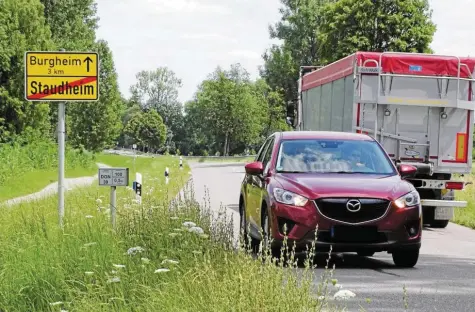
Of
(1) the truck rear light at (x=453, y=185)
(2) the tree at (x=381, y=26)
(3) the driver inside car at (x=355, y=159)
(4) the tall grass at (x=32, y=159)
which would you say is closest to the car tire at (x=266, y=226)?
(3) the driver inside car at (x=355, y=159)

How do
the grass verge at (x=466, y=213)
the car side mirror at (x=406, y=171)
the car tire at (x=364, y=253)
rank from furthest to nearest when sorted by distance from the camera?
the grass verge at (x=466, y=213) < the car side mirror at (x=406, y=171) < the car tire at (x=364, y=253)

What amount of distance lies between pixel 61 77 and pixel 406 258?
201 inches

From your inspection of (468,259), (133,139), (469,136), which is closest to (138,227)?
(468,259)

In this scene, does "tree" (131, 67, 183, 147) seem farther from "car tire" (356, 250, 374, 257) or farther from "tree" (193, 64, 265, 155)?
"car tire" (356, 250, 374, 257)

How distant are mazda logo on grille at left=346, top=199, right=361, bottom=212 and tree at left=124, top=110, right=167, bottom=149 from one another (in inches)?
5337

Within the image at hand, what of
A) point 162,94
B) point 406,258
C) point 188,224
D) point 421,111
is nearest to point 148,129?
point 162,94

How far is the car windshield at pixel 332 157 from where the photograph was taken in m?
11.4

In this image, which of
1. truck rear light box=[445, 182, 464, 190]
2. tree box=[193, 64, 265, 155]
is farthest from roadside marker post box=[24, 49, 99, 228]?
tree box=[193, 64, 265, 155]

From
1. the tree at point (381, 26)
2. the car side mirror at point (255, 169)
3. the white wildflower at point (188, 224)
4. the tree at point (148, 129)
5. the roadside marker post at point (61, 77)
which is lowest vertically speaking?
the tree at point (148, 129)

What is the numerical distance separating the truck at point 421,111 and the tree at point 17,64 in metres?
28.8

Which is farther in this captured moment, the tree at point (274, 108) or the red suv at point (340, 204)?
the tree at point (274, 108)

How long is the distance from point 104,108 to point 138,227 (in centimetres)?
6061

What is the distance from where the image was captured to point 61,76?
12.2m

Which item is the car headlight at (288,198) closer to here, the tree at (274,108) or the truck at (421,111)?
the truck at (421,111)
